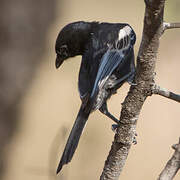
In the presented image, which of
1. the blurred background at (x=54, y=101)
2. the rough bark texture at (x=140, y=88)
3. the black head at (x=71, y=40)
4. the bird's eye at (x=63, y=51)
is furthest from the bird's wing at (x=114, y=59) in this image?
the blurred background at (x=54, y=101)

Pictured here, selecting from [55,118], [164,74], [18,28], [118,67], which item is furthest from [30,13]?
[118,67]

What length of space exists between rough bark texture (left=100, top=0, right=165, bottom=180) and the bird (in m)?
0.35

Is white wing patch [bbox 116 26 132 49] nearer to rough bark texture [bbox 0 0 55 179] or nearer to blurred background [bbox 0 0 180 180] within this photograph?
blurred background [bbox 0 0 180 180]

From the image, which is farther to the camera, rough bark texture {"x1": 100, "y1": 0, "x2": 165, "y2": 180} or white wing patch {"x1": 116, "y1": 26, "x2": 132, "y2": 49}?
white wing patch {"x1": 116, "y1": 26, "x2": 132, "y2": 49}

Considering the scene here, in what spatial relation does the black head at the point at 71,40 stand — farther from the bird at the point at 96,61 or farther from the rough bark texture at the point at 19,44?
the rough bark texture at the point at 19,44

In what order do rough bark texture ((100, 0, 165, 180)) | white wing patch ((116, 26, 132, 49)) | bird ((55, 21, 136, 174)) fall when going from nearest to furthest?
rough bark texture ((100, 0, 165, 180)), bird ((55, 21, 136, 174)), white wing patch ((116, 26, 132, 49))

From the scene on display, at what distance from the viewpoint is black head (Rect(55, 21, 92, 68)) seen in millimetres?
4180

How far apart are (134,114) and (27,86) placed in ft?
9.71

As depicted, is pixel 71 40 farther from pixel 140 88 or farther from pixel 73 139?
pixel 140 88

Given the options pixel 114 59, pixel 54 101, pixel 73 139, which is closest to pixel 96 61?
pixel 114 59

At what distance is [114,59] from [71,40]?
1.67 feet

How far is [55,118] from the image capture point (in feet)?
18.7

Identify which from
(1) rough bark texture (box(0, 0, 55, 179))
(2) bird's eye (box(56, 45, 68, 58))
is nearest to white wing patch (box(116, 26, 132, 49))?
(2) bird's eye (box(56, 45, 68, 58))

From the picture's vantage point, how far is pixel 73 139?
3.48 meters
